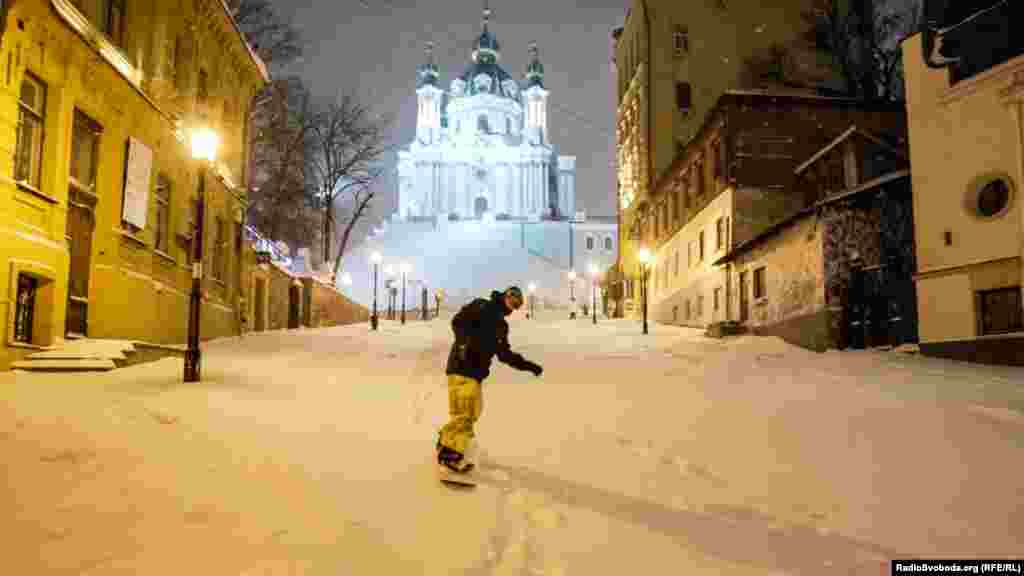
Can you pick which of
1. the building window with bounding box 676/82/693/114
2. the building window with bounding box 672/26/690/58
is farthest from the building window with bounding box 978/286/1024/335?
the building window with bounding box 672/26/690/58

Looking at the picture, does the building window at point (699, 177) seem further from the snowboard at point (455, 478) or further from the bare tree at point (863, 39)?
the snowboard at point (455, 478)

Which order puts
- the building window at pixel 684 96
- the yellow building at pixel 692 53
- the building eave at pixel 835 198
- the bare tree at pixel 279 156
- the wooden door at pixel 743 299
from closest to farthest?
1. the building eave at pixel 835 198
2. the wooden door at pixel 743 299
3. the bare tree at pixel 279 156
4. the yellow building at pixel 692 53
5. the building window at pixel 684 96

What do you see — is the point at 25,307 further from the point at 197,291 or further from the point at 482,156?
the point at 482,156

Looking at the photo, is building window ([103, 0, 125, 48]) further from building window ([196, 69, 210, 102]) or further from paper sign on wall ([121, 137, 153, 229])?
building window ([196, 69, 210, 102])

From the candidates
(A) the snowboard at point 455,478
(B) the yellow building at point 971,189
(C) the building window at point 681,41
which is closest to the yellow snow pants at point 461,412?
(A) the snowboard at point 455,478

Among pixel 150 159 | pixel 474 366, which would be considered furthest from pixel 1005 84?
pixel 150 159

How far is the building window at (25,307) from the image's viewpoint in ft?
39.0

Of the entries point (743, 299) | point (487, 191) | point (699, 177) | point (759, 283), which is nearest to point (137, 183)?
point (759, 283)

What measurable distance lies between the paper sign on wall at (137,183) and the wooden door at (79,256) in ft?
3.27

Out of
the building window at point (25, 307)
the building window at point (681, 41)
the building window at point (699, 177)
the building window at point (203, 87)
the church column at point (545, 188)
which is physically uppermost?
the church column at point (545, 188)

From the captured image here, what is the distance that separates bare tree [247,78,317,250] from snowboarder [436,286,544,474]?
29.9 metres

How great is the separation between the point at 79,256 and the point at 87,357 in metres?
3.15

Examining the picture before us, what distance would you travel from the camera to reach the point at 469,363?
762 cm

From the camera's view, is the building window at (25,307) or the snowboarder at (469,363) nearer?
the snowboarder at (469,363)
